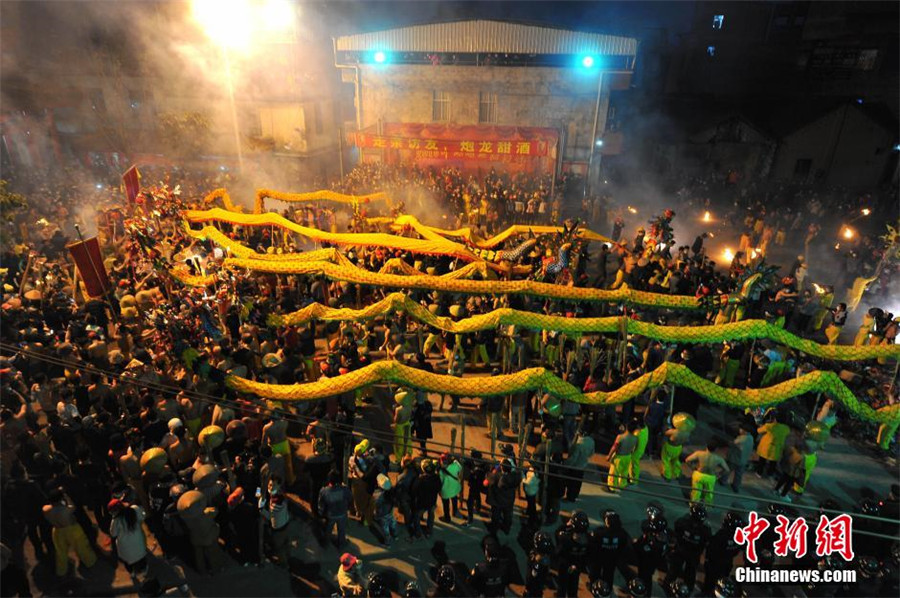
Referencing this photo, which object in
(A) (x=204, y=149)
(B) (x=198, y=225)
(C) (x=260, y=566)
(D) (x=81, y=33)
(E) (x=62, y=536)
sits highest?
(D) (x=81, y=33)

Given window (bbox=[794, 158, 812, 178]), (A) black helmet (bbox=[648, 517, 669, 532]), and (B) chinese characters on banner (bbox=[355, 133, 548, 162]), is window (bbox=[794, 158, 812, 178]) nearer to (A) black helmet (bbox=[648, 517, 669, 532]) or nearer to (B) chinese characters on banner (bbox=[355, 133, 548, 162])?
(B) chinese characters on banner (bbox=[355, 133, 548, 162])

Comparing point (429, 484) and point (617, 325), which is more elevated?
point (617, 325)

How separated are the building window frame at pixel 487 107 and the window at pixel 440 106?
1.76 meters

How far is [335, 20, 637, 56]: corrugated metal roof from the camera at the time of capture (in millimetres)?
22828

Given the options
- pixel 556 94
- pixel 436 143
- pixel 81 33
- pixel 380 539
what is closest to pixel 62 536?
pixel 380 539

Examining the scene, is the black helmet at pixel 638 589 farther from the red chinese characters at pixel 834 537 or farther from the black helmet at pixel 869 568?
the black helmet at pixel 869 568

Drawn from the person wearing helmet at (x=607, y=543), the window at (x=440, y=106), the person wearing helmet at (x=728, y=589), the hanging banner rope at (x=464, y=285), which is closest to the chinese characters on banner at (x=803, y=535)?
the person wearing helmet at (x=728, y=589)

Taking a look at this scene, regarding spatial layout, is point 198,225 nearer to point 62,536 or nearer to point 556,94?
point 62,536

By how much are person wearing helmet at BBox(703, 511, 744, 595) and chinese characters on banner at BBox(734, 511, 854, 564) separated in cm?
15

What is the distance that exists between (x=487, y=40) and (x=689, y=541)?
24.2 meters

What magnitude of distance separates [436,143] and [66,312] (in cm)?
1551

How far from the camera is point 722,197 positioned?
25.4 metres

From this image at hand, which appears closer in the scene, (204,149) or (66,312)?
(66,312)

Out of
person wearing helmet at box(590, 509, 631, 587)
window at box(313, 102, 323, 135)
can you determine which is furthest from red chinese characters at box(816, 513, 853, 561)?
window at box(313, 102, 323, 135)
